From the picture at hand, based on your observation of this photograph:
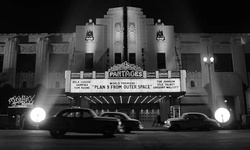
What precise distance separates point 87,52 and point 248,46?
20289 mm

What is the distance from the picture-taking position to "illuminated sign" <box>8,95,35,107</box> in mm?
28750

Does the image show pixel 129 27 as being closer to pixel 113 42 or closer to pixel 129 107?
pixel 113 42

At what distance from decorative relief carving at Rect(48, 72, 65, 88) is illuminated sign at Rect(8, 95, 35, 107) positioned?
8.73ft

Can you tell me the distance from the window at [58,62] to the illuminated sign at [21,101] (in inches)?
A: 170

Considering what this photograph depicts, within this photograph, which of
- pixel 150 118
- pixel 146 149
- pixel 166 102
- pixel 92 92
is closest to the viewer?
pixel 146 149

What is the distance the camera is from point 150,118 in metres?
32.0

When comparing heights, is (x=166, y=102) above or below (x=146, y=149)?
above

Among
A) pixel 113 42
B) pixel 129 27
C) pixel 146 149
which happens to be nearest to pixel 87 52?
pixel 113 42

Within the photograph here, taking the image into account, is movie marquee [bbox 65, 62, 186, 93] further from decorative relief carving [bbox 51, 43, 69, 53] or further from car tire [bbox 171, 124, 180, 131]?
decorative relief carving [bbox 51, 43, 69, 53]

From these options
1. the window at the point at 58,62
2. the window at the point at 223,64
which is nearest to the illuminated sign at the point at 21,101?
the window at the point at 58,62

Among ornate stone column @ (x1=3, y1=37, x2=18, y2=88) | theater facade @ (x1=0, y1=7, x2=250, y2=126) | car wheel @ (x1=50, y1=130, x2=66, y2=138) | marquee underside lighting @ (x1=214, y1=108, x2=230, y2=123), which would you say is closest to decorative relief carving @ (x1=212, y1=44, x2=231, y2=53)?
theater facade @ (x1=0, y1=7, x2=250, y2=126)

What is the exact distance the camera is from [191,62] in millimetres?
31234

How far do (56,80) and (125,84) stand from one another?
33.8 ft

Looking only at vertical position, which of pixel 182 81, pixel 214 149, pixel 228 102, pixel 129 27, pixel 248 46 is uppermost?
pixel 129 27
